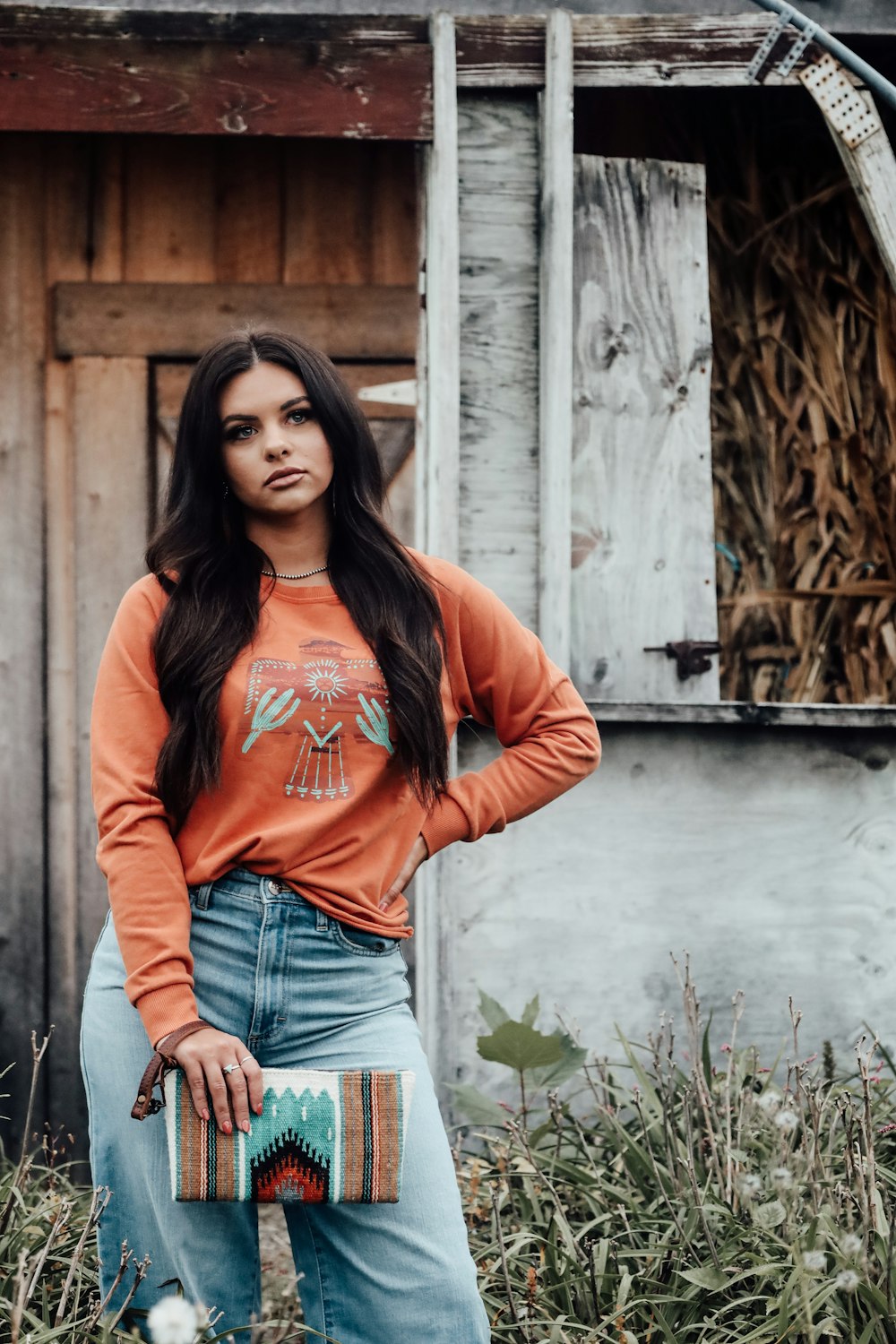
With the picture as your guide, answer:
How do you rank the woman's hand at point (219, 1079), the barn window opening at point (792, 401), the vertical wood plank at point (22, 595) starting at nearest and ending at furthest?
the woman's hand at point (219, 1079) → the vertical wood plank at point (22, 595) → the barn window opening at point (792, 401)

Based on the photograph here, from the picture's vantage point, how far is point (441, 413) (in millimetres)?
3656

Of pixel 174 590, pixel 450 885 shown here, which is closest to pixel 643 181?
pixel 450 885

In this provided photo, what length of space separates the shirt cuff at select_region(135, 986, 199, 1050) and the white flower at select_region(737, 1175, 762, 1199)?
1060 millimetres

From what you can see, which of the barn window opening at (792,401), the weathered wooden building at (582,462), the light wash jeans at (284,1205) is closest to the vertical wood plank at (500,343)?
the weathered wooden building at (582,462)

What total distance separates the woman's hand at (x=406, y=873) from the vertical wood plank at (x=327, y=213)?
2543 millimetres

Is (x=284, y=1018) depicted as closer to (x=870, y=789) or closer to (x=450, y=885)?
(x=450, y=885)

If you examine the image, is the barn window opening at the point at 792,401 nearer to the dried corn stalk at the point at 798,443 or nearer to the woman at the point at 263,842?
the dried corn stalk at the point at 798,443

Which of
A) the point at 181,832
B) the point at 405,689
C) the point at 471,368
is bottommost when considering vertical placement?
the point at 181,832

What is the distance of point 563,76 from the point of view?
3.67 m

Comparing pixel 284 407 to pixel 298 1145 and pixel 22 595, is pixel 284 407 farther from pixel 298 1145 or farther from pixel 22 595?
→ pixel 22 595

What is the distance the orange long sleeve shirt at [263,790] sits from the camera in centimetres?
201

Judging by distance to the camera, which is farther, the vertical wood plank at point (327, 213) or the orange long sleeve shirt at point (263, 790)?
the vertical wood plank at point (327, 213)

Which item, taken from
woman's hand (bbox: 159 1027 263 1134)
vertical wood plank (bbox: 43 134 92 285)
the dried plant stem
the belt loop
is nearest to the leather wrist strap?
woman's hand (bbox: 159 1027 263 1134)

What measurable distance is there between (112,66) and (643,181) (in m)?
1.52
